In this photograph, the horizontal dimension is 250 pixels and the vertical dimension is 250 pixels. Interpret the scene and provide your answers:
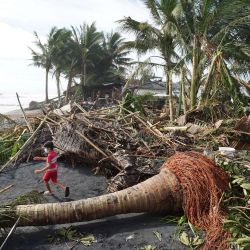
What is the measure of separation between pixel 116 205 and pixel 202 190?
1.21 metres

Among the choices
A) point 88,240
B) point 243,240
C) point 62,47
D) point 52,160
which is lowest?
point 88,240

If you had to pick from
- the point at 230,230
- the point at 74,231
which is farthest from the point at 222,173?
the point at 74,231

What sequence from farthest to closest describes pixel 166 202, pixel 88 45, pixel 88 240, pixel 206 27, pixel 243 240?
pixel 88 45 < pixel 206 27 < pixel 166 202 < pixel 88 240 < pixel 243 240

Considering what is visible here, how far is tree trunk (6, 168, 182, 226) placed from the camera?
4.99 meters

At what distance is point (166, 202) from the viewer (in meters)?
5.34

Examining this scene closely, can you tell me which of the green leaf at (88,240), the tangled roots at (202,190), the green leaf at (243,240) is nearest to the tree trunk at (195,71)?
the tangled roots at (202,190)

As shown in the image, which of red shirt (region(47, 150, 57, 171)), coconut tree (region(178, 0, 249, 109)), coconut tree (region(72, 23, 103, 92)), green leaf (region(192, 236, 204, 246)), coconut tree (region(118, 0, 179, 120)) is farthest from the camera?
coconut tree (region(72, 23, 103, 92))

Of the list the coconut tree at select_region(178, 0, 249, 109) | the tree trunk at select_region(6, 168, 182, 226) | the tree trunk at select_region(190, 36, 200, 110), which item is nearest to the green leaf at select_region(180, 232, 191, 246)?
the tree trunk at select_region(6, 168, 182, 226)

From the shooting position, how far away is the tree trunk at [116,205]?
499 centimetres

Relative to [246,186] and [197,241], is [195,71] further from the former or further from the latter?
[197,241]

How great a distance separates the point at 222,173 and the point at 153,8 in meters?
11.8

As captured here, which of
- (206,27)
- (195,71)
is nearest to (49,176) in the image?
(195,71)

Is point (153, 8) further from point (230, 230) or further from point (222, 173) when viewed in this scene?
point (230, 230)

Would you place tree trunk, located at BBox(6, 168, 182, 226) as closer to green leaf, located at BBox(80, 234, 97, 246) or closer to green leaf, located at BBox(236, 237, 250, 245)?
green leaf, located at BBox(80, 234, 97, 246)
